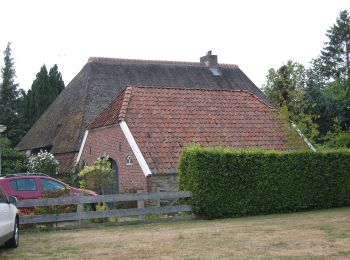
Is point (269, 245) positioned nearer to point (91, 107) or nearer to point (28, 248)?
point (28, 248)

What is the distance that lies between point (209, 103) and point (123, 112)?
501cm

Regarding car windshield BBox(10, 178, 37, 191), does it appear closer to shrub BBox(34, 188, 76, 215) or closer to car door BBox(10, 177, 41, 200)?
car door BBox(10, 177, 41, 200)

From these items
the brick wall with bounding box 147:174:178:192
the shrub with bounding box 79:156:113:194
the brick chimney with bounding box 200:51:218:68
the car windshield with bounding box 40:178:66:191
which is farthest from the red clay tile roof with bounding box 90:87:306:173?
the brick chimney with bounding box 200:51:218:68

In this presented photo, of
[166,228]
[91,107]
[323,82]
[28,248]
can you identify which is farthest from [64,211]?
[323,82]

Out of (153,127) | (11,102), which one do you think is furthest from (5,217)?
(11,102)

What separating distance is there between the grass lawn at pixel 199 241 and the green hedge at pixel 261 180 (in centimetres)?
216

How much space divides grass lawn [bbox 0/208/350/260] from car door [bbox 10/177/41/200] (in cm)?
288

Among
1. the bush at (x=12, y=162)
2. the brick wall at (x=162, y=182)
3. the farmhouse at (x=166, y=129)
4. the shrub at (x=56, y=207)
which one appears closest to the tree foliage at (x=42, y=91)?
the bush at (x=12, y=162)

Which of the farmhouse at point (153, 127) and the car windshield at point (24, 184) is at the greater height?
the farmhouse at point (153, 127)

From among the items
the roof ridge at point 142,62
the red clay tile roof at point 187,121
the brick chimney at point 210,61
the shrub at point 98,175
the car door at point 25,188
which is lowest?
the car door at point 25,188

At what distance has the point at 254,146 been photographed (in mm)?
24016

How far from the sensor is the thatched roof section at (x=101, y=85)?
33.5 m

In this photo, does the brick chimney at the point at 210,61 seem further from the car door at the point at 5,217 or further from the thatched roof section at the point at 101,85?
the car door at the point at 5,217

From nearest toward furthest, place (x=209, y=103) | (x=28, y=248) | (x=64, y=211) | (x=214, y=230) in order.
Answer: (x=28, y=248) < (x=214, y=230) < (x=64, y=211) < (x=209, y=103)
